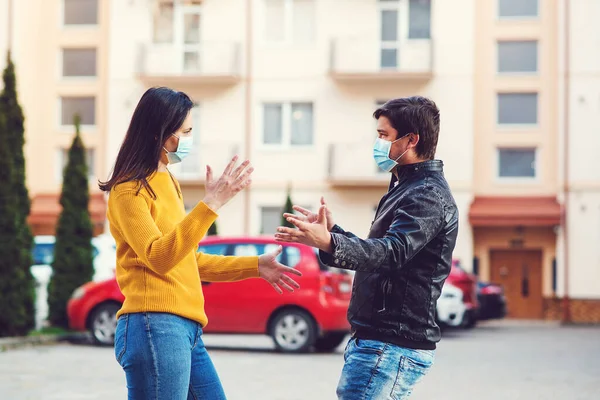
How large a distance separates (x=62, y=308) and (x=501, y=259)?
19689 mm


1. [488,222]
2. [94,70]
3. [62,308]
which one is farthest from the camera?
[94,70]

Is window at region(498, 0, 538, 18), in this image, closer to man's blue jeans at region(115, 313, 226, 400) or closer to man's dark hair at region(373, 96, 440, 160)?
man's dark hair at region(373, 96, 440, 160)

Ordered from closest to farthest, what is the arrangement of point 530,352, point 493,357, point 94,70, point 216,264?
point 216,264, point 493,357, point 530,352, point 94,70

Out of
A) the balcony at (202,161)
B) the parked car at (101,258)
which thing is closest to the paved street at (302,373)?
the parked car at (101,258)

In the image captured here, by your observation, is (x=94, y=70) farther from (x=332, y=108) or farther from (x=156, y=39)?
(x=332, y=108)

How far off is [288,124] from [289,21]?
11.1 feet

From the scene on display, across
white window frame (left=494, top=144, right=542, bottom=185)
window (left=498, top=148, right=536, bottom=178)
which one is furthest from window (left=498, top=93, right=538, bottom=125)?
window (left=498, top=148, right=536, bottom=178)

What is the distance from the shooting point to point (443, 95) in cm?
3478

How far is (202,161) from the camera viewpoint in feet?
114

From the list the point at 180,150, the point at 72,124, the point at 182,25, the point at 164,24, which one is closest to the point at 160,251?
the point at 180,150

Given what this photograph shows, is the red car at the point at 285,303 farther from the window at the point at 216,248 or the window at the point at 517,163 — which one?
the window at the point at 517,163

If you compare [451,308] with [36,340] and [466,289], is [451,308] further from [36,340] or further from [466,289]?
[36,340]

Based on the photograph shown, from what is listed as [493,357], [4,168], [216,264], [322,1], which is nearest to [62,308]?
[4,168]

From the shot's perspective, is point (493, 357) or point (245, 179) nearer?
point (245, 179)
